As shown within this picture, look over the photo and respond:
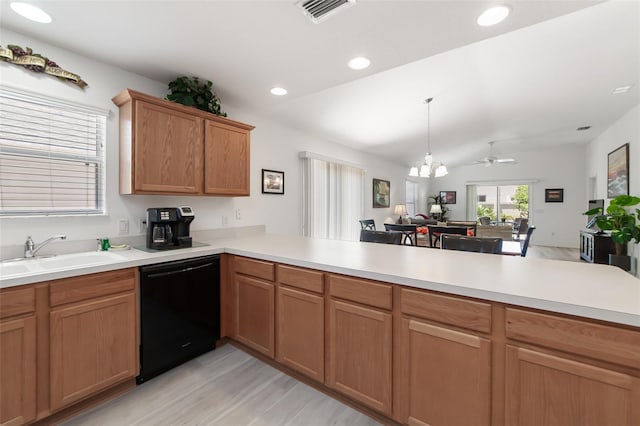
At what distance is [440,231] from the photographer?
403 centimetres

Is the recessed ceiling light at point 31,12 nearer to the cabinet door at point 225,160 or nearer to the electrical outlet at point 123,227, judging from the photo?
A: the cabinet door at point 225,160

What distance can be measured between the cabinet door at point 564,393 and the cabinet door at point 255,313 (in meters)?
1.45

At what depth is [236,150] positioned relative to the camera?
273 centimetres

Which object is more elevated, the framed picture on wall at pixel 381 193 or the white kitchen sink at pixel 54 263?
the framed picture on wall at pixel 381 193

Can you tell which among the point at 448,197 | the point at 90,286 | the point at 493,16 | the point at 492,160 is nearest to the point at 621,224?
the point at 492,160

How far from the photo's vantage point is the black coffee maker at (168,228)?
214 cm

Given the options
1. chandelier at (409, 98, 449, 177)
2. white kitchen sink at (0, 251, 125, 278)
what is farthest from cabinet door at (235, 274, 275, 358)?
chandelier at (409, 98, 449, 177)

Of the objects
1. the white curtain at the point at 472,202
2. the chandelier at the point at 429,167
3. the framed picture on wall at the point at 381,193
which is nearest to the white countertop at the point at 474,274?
the chandelier at the point at 429,167

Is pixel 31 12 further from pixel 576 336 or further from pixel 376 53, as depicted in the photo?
pixel 576 336

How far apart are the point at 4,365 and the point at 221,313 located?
3.96 ft

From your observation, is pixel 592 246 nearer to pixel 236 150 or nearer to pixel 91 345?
pixel 236 150

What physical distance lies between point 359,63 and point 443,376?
6.97ft

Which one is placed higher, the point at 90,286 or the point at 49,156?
the point at 49,156

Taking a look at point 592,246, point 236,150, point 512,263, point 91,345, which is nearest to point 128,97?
point 236,150
